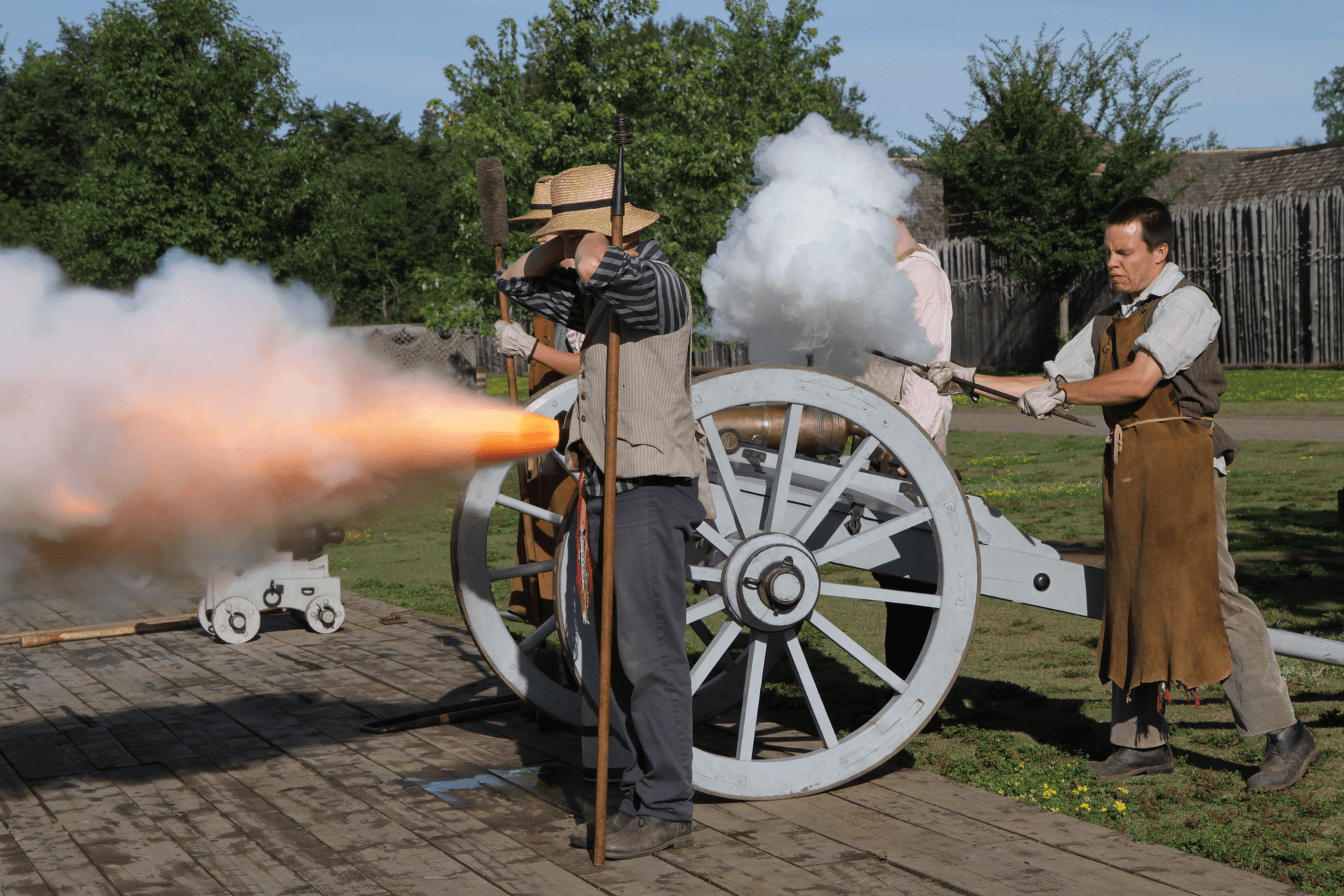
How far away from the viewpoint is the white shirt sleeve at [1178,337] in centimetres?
378

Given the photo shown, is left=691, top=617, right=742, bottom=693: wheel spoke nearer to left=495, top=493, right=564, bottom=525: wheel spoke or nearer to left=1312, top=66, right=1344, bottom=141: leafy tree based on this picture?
left=495, top=493, right=564, bottom=525: wheel spoke

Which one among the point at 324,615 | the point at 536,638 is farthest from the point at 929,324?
the point at 324,615

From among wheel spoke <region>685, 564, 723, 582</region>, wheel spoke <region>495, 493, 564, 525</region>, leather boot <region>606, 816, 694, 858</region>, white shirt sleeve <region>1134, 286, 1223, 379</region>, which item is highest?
white shirt sleeve <region>1134, 286, 1223, 379</region>

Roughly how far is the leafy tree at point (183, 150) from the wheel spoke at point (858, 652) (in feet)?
61.2

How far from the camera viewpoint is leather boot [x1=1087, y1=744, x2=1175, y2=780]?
13.1 feet

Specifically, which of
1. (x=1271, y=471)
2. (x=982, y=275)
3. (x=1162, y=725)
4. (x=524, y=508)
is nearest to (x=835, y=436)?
(x=524, y=508)

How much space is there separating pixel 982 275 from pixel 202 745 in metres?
25.5

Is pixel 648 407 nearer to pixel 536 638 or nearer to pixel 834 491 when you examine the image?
pixel 834 491

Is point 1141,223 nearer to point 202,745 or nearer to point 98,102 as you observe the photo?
point 202,745

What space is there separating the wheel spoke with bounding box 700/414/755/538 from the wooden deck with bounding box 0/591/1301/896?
2.82 feet

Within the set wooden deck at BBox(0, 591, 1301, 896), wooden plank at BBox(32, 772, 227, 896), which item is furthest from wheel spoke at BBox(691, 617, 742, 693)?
wooden plank at BBox(32, 772, 227, 896)

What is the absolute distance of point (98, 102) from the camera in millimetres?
21922

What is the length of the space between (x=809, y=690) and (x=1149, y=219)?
71.2 inches

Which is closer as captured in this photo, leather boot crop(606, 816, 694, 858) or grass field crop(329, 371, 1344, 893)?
leather boot crop(606, 816, 694, 858)
